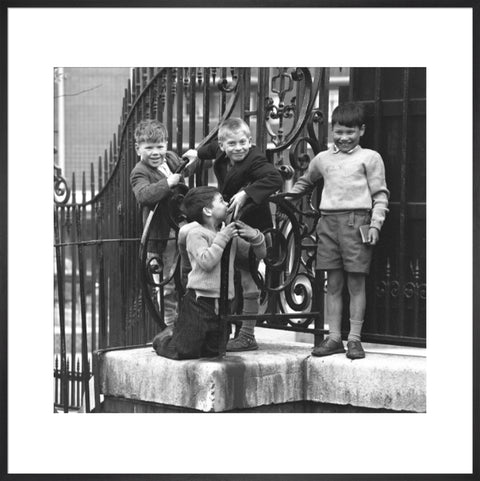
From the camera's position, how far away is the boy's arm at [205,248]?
6246 mm

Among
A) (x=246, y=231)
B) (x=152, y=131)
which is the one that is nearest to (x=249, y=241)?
(x=246, y=231)

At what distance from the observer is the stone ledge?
627 cm

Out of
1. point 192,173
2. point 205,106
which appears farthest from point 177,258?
point 205,106

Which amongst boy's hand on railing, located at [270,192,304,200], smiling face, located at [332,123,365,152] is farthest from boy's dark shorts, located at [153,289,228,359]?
smiling face, located at [332,123,365,152]

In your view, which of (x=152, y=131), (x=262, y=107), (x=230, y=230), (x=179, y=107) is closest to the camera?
(x=230, y=230)

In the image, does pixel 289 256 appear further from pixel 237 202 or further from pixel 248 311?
pixel 237 202

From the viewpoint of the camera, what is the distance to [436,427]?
6172 millimetres

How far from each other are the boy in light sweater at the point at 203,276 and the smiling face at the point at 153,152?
800 mm

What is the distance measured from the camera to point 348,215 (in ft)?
21.3

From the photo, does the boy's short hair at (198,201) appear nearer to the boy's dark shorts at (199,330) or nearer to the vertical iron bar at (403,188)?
the boy's dark shorts at (199,330)

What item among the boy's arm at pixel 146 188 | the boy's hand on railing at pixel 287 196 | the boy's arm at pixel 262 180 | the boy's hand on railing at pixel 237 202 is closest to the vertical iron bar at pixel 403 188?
the boy's hand on railing at pixel 287 196

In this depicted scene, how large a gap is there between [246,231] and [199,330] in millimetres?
642
